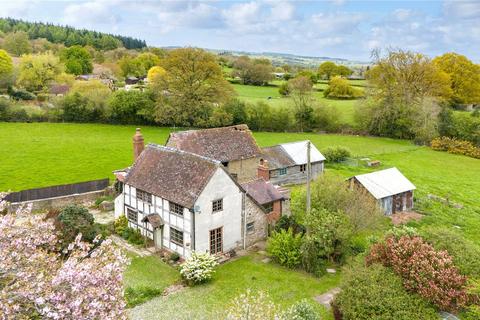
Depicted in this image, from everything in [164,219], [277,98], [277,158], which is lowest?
[164,219]

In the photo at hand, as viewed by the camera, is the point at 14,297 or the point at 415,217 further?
the point at 415,217

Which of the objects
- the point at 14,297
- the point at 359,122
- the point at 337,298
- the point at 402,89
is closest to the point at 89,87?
the point at 359,122

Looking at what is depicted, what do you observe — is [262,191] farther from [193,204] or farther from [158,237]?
[158,237]

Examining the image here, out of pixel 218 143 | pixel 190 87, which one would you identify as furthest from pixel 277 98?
pixel 218 143

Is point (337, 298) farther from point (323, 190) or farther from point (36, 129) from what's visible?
point (36, 129)

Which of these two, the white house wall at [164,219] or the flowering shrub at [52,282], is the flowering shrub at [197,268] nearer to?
the white house wall at [164,219]

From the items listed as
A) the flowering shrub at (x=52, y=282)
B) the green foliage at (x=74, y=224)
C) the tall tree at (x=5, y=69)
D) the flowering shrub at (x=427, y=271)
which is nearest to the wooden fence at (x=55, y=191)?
the green foliage at (x=74, y=224)

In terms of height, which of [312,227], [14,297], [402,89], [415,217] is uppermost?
[402,89]

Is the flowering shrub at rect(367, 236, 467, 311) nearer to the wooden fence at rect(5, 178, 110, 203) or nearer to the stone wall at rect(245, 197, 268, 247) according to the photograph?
the stone wall at rect(245, 197, 268, 247)
